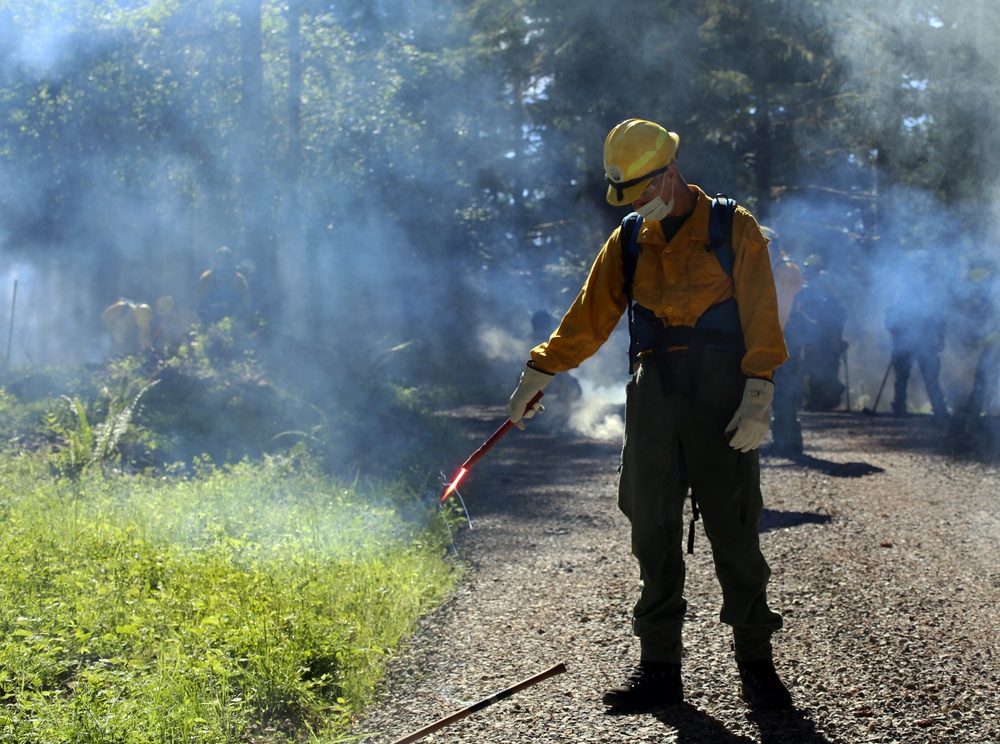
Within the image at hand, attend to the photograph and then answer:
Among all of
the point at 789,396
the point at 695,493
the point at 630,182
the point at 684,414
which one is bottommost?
the point at 695,493

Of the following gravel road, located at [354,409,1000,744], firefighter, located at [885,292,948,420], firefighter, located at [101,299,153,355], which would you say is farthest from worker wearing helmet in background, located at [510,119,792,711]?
firefighter, located at [885,292,948,420]

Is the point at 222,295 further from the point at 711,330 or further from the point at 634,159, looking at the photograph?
the point at 711,330

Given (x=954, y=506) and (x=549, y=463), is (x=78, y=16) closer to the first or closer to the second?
(x=549, y=463)

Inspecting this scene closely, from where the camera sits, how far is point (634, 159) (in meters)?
3.18

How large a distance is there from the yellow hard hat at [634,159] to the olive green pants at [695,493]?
1.77ft

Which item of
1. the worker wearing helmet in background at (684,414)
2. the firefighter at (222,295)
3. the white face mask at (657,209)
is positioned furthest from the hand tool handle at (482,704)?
the firefighter at (222,295)

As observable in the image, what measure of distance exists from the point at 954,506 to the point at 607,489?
100 inches

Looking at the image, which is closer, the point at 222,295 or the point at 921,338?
the point at 921,338

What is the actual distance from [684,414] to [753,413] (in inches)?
9.7

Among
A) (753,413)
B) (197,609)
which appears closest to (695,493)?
(753,413)

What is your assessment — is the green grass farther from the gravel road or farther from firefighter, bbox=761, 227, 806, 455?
firefighter, bbox=761, 227, 806, 455

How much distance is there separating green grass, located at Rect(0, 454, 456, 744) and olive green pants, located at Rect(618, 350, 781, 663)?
114cm

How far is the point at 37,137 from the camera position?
1538cm

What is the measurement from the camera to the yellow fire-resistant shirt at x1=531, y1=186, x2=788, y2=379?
308 centimetres
